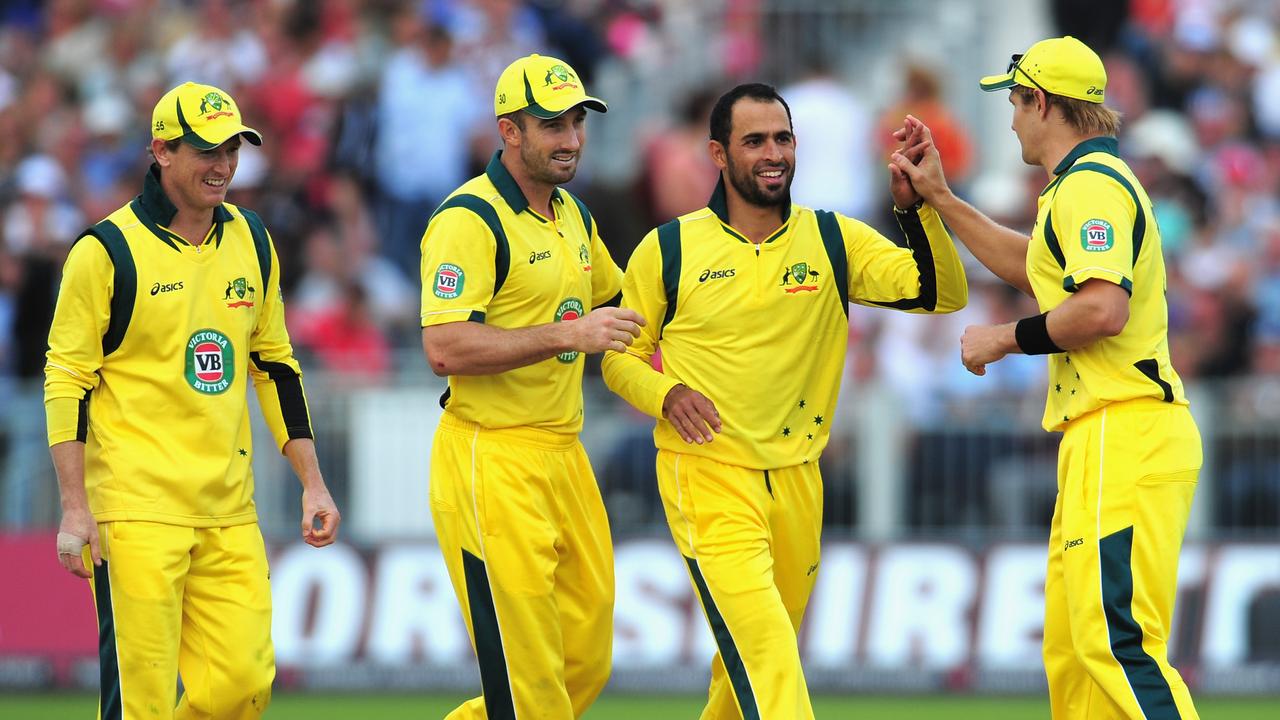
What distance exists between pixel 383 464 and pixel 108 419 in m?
5.94

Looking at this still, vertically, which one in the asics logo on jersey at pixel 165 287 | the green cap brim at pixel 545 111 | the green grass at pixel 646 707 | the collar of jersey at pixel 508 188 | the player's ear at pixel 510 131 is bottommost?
the green grass at pixel 646 707

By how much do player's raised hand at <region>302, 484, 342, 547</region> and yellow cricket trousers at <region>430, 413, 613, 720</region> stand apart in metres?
0.46

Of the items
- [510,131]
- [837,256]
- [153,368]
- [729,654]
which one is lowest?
[729,654]

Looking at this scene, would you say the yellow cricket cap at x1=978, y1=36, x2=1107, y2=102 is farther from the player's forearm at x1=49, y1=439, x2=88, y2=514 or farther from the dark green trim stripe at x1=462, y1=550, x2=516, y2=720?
the player's forearm at x1=49, y1=439, x2=88, y2=514

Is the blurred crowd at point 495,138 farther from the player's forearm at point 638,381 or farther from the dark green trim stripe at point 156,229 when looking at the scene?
the dark green trim stripe at point 156,229

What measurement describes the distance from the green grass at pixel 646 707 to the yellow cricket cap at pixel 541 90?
503cm

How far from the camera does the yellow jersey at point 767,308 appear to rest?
8375 millimetres

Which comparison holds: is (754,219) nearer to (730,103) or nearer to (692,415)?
(730,103)

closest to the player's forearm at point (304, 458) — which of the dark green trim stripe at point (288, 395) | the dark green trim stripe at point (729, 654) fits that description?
the dark green trim stripe at point (288, 395)

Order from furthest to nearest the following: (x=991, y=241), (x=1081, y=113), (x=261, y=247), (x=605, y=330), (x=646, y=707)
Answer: (x=646, y=707)
(x=991, y=241)
(x=261, y=247)
(x=1081, y=113)
(x=605, y=330)

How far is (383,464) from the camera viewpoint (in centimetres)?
1377

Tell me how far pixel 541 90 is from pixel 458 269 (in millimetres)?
864

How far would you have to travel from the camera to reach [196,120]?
7.90 meters

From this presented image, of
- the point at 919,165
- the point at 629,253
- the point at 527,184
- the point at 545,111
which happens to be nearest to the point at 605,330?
the point at 527,184
